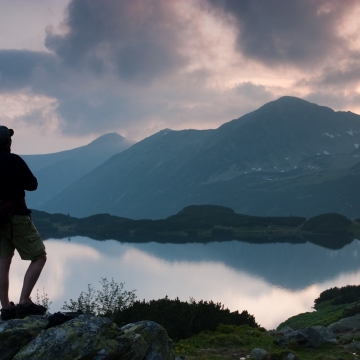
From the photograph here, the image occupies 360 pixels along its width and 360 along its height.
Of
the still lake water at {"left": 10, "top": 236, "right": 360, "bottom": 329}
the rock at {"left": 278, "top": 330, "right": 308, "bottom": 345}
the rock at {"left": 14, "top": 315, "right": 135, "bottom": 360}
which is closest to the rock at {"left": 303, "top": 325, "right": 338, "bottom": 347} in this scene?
the rock at {"left": 278, "top": 330, "right": 308, "bottom": 345}

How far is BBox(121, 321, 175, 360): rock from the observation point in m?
10.4

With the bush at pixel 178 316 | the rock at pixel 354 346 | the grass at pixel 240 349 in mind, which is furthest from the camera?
the bush at pixel 178 316

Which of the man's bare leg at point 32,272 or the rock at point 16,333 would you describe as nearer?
the rock at point 16,333

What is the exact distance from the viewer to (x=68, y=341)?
8570 mm

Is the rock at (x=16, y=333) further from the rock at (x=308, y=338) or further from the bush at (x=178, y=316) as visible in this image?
the bush at (x=178, y=316)

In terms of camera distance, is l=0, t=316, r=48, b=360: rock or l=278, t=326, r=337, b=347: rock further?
l=278, t=326, r=337, b=347: rock

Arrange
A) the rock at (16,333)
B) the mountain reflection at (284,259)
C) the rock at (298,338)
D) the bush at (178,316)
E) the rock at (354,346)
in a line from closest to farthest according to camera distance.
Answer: the rock at (16,333)
the rock at (354,346)
the rock at (298,338)
the bush at (178,316)
the mountain reflection at (284,259)

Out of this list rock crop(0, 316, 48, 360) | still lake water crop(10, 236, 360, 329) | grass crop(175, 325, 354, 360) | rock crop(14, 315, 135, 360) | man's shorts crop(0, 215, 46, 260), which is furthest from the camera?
still lake water crop(10, 236, 360, 329)

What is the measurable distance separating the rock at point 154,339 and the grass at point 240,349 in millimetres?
3972

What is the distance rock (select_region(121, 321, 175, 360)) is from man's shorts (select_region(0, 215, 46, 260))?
9.41 feet

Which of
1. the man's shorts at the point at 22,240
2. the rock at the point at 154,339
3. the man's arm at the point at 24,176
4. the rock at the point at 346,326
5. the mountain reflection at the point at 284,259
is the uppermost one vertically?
the man's arm at the point at 24,176

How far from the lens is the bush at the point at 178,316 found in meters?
21.0

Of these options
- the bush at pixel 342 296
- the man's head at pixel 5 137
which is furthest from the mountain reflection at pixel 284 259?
the man's head at pixel 5 137

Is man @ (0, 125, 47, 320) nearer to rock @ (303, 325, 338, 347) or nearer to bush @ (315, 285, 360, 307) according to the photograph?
rock @ (303, 325, 338, 347)
